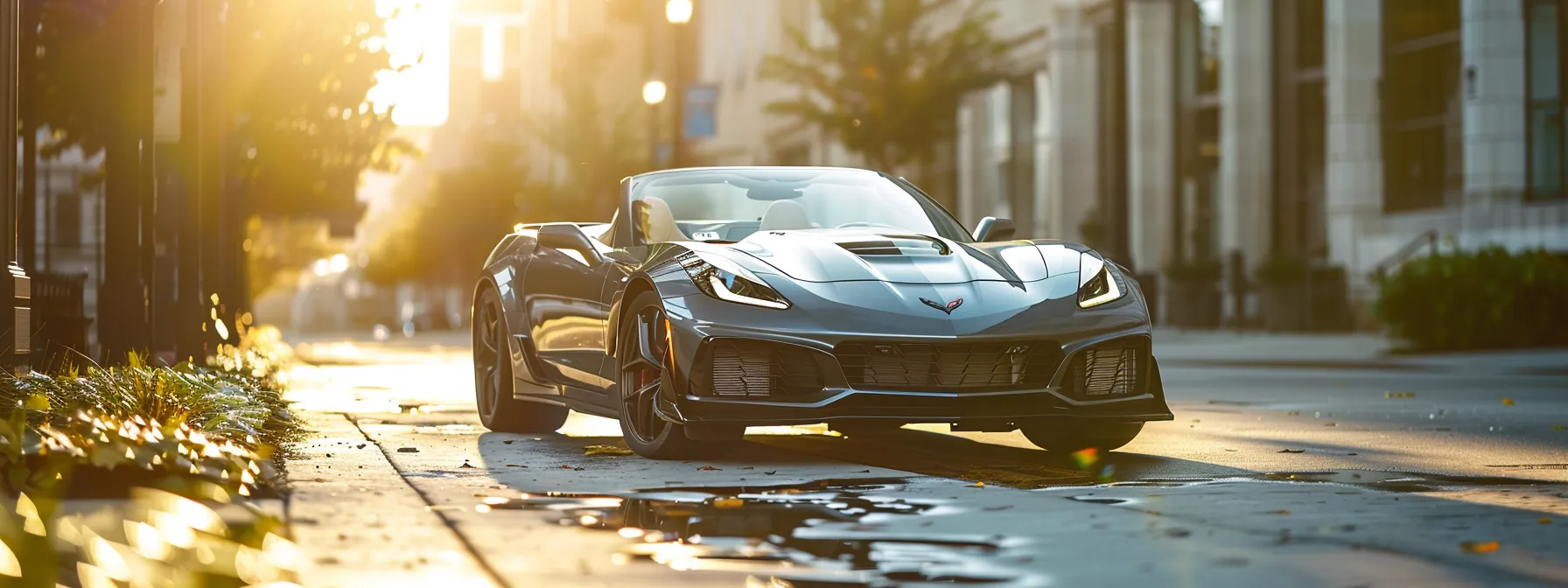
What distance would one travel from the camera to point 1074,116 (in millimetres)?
40625

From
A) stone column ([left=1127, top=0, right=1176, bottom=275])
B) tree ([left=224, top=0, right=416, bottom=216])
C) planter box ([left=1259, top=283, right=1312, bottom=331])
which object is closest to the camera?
tree ([left=224, top=0, right=416, bottom=216])

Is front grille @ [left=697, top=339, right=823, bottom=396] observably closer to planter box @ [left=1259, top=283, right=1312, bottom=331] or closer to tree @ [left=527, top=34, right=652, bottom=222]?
planter box @ [left=1259, top=283, right=1312, bottom=331]

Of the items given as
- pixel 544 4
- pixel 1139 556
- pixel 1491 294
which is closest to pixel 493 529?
pixel 1139 556

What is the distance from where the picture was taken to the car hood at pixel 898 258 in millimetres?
8156

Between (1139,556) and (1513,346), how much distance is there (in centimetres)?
1784

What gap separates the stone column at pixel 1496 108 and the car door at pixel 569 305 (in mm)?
21391

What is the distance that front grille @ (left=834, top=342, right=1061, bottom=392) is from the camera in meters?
7.85

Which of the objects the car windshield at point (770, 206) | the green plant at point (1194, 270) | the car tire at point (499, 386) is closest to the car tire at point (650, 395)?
the car windshield at point (770, 206)

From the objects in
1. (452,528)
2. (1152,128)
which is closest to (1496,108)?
(1152,128)

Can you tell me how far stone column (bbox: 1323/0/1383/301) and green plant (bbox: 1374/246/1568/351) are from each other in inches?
398

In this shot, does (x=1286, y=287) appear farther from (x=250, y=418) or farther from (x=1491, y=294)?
(x=250, y=418)

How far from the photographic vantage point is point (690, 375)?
7922 mm

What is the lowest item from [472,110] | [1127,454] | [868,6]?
[1127,454]

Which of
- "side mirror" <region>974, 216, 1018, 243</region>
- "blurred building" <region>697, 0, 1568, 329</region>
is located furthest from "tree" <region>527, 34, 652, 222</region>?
"side mirror" <region>974, 216, 1018, 243</region>
